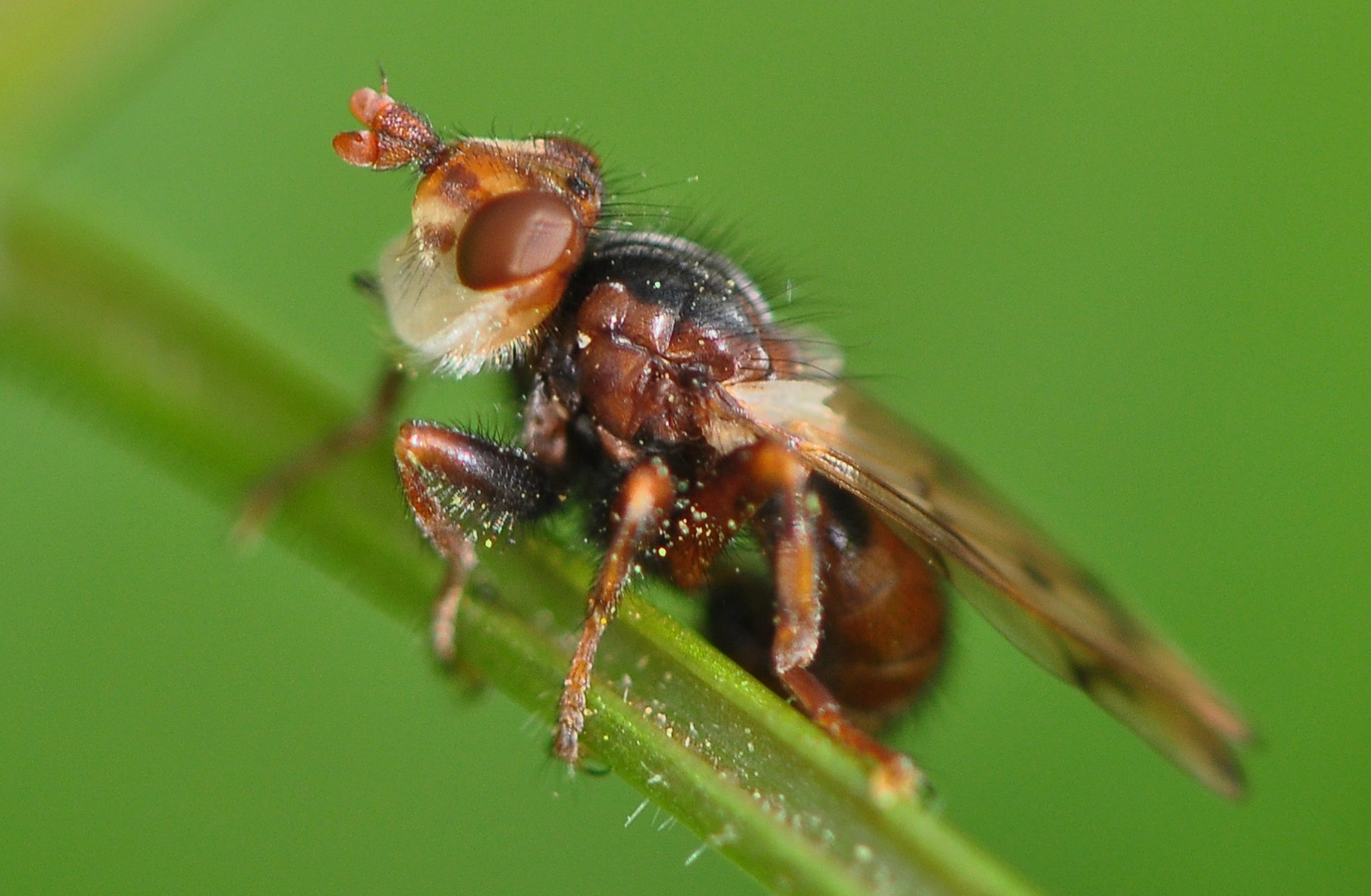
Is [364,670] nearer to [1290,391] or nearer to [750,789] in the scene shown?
[750,789]

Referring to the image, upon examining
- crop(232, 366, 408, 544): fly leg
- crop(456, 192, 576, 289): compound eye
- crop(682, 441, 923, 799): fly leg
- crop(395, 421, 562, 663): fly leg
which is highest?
crop(456, 192, 576, 289): compound eye

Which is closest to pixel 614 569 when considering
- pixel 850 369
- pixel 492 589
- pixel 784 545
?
pixel 492 589

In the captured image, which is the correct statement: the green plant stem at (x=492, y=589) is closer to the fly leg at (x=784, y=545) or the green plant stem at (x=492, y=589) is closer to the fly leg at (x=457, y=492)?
the fly leg at (x=457, y=492)

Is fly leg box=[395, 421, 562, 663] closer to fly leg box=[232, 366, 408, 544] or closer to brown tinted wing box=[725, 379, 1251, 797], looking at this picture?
fly leg box=[232, 366, 408, 544]

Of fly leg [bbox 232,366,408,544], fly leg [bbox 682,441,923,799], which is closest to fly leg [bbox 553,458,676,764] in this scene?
fly leg [bbox 682,441,923,799]

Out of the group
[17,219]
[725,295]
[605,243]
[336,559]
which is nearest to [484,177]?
[605,243]
